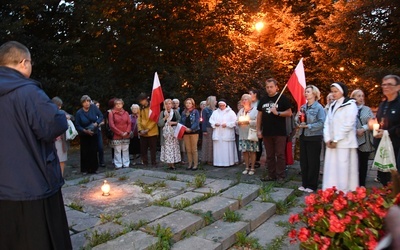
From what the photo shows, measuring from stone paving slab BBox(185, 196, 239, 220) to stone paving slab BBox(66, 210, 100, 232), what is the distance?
1.30 m

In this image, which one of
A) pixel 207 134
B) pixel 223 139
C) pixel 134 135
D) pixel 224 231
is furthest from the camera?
pixel 134 135

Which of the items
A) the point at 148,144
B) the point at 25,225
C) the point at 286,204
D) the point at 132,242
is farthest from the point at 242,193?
the point at 148,144

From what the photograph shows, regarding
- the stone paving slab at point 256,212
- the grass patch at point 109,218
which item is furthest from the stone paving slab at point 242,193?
the grass patch at point 109,218

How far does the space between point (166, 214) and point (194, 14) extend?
13.1m

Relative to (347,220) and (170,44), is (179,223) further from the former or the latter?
(170,44)

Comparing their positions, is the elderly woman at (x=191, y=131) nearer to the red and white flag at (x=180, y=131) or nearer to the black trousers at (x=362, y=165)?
the red and white flag at (x=180, y=131)

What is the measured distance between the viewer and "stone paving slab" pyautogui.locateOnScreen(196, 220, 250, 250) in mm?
3822

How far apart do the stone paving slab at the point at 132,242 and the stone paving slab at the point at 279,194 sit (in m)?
2.29

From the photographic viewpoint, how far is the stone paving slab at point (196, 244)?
3581 millimetres

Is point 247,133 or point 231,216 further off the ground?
point 247,133

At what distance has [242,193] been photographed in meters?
5.32

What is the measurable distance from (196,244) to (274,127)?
358 cm

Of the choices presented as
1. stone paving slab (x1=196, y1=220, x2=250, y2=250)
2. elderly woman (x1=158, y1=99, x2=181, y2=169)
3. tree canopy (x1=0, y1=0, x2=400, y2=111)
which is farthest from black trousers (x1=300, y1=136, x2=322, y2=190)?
tree canopy (x1=0, y1=0, x2=400, y2=111)

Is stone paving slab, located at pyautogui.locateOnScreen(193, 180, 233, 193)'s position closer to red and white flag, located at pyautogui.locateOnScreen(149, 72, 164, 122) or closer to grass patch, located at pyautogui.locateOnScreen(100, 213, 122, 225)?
grass patch, located at pyautogui.locateOnScreen(100, 213, 122, 225)
